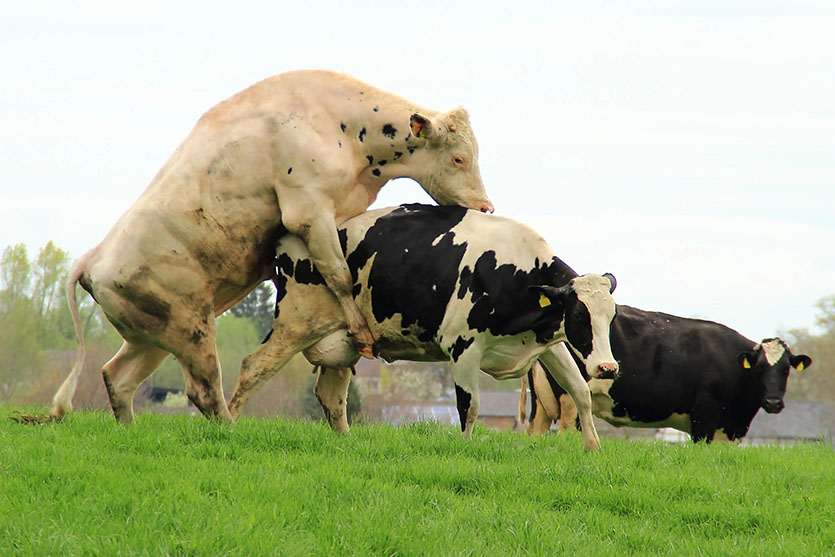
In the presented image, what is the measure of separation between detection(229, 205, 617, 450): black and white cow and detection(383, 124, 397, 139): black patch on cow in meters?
0.87

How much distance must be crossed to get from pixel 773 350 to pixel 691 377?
119 centimetres

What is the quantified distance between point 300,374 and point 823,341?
3376 cm

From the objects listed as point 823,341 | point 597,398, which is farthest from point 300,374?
point 597,398

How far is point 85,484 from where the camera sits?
690cm

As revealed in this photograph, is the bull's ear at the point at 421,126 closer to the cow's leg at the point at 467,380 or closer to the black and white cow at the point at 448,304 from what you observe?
the black and white cow at the point at 448,304

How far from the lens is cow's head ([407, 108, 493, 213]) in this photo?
33.5ft

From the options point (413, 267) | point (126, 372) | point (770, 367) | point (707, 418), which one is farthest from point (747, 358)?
point (126, 372)

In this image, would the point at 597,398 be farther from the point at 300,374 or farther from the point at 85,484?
the point at 300,374

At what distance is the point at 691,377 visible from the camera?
14008mm

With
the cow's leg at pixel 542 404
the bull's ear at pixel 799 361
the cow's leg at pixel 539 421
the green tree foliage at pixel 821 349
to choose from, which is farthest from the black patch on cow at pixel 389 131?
the green tree foliage at pixel 821 349

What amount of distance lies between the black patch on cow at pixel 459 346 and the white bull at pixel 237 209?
861mm

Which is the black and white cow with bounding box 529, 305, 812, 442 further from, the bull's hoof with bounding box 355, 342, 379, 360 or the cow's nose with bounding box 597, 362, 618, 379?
the bull's hoof with bounding box 355, 342, 379, 360

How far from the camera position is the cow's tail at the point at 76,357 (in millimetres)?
9586

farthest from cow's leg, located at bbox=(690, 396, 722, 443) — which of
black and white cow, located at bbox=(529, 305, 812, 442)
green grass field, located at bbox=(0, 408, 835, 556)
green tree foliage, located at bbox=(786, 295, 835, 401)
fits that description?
green tree foliage, located at bbox=(786, 295, 835, 401)
